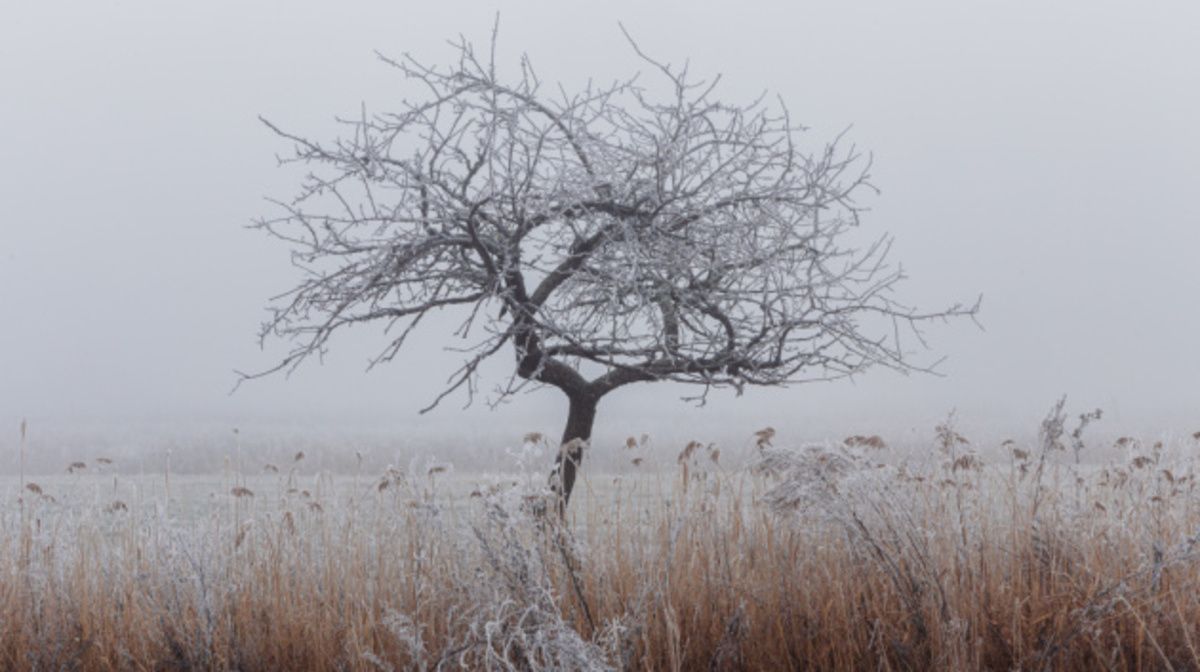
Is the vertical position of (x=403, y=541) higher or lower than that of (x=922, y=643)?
higher

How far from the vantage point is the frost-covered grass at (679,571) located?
466 centimetres

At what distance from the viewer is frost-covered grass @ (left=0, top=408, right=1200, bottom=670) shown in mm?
4660

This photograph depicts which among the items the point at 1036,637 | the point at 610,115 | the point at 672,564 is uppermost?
the point at 610,115

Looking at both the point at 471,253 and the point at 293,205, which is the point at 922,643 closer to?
the point at 471,253

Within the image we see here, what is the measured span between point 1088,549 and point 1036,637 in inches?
32.0

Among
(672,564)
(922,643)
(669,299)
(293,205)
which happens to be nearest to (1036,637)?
(922,643)

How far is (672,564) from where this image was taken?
16.8ft

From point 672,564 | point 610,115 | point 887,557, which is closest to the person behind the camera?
point 887,557

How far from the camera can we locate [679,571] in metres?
5.10

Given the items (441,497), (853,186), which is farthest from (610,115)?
(441,497)

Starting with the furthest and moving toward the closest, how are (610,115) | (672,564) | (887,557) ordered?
1. (610,115)
2. (672,564)
3. (887,557)

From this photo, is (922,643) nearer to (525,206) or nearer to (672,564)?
(672,564)

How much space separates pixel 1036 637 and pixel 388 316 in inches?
136

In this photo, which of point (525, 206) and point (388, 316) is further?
point (388, 316)
